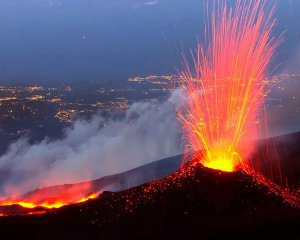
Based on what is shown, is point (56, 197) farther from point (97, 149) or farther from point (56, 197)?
point (97, 149)

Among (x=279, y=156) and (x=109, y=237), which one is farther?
(x=279, y=156)

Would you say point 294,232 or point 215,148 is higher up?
point 215,148

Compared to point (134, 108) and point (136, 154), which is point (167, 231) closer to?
point (136, 154)

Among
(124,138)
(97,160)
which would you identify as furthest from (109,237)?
(124,138)

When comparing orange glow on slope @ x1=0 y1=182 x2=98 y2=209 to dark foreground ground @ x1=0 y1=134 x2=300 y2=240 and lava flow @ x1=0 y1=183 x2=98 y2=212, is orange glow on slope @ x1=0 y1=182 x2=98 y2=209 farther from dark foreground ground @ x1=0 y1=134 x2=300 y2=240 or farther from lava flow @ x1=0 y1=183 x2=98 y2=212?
dark foreground ground @ x1=0 y1=134 x2=300 y2=240

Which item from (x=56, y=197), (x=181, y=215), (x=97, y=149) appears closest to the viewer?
(x=181, y=215)

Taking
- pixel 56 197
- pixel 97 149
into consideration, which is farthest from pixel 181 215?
pixel 97 149

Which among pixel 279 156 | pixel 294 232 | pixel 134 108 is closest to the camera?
pixel 294 232

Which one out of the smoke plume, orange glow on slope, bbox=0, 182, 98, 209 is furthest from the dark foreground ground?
the smoke plume

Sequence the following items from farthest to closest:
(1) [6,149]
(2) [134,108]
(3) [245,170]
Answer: (2) [134,108], (1) [6,149], (3) [245,170]
